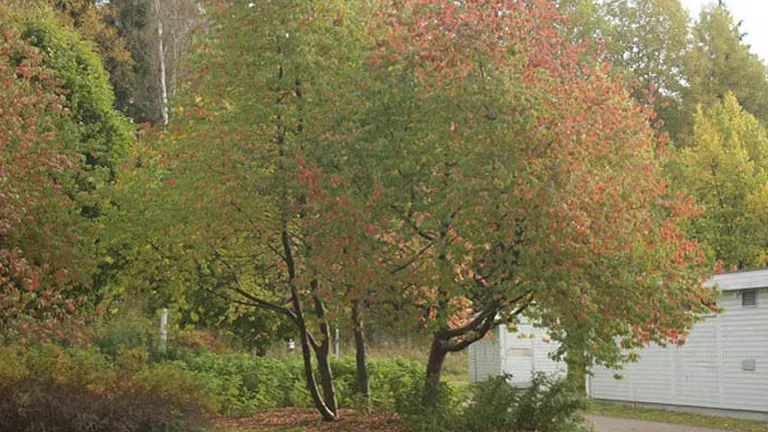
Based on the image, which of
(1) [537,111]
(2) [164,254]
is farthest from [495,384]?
(2) [164,254]

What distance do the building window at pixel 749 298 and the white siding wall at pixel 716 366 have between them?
0.27ft

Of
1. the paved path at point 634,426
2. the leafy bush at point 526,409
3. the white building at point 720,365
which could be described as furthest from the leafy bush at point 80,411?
the white building at point 720,365

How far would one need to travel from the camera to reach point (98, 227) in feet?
49.2

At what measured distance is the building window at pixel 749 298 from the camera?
17295 mm

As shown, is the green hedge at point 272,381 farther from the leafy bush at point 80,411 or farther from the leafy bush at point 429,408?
the leafy bush at point 80,411

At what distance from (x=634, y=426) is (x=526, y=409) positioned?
13.4ft

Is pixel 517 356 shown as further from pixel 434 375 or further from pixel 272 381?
pixel 434 375

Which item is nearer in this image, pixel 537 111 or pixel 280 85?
pixel 537 111

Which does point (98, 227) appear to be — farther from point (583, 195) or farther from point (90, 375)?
point (583, 195)

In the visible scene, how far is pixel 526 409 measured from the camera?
13.4 m

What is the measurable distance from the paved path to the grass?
12.5 inches

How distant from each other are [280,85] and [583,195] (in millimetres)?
4685

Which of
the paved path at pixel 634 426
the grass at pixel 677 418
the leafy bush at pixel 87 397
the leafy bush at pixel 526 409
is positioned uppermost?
the leafy bush at pixel 87 397

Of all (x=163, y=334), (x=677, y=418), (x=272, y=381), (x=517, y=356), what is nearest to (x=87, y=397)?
(x=272, y=381)
